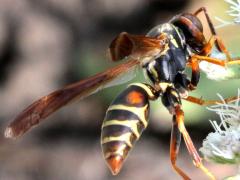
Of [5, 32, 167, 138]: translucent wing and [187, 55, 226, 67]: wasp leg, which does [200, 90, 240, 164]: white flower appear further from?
[5, 32, 167, 138]: translucent wing

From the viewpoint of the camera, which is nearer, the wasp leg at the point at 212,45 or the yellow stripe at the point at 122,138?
the yellow stripe at the point at 122,138

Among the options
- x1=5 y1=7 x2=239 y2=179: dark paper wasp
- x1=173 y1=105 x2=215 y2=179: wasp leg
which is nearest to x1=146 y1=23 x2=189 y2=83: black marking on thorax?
x1=5 y1=7 x2=239 y2=179: dark paper wasp

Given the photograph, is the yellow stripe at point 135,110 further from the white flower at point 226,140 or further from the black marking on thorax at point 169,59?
the white flower at point 226,140

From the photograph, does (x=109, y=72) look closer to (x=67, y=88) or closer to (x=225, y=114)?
(x=67, y=88)

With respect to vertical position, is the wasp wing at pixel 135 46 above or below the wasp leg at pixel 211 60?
above

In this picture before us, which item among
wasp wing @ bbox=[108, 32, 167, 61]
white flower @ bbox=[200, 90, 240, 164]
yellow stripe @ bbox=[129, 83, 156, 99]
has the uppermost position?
wasp wing @ bbox=[108, 32, 167, 61]

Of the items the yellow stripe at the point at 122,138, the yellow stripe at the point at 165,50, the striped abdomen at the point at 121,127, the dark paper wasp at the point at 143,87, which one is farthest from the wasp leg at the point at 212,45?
the yellow stripe at the point at 122,138

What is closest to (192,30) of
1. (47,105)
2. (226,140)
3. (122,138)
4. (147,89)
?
(147,89)

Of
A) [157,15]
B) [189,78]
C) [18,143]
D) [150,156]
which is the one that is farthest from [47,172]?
[189,78]
